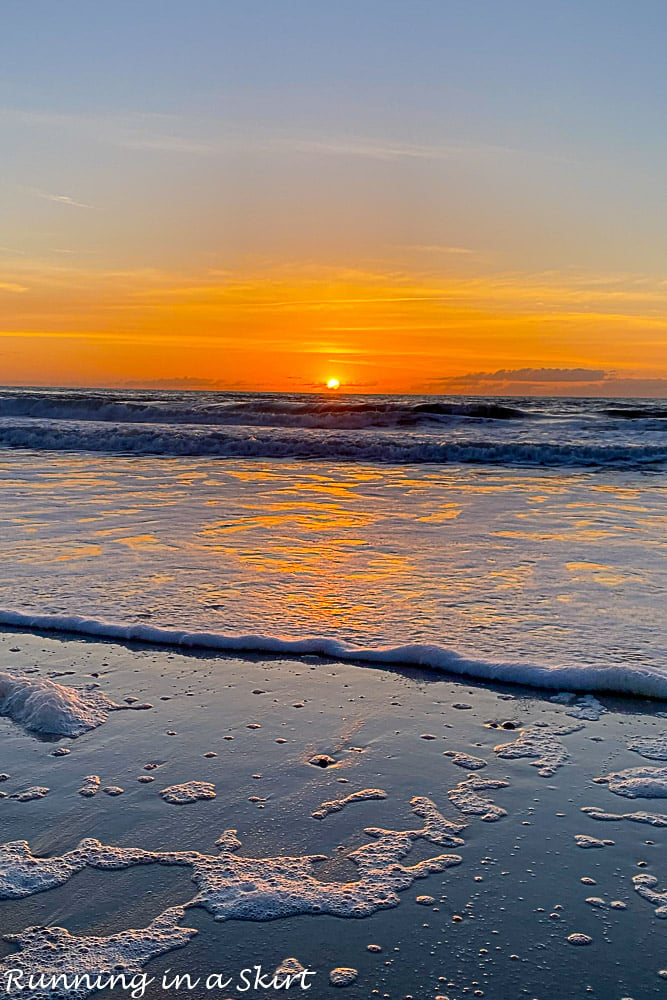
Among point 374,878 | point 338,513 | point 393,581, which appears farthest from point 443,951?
point 338,513

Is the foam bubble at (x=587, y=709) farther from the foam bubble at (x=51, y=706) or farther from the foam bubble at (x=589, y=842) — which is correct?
the foam bubble at (x=51, y=706)

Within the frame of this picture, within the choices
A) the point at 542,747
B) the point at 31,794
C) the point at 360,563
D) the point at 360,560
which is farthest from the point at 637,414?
the point at 31,794

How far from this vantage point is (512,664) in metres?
4.54

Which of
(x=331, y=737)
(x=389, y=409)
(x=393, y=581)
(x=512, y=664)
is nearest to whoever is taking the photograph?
(x=331, y=737)

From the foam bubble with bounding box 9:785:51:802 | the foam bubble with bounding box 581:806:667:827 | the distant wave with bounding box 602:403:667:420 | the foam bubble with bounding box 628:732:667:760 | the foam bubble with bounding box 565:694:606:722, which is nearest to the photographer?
the foam bubble with bounding box 581:806:667:827

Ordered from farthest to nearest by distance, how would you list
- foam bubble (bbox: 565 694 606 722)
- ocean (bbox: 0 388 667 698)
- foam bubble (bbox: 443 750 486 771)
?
1. ocean (bbox: 0 388 667 698)
2. foam bubble (bbox: 565 694 606 722)
3. foam bubble (bbox: 443 750 486 771)

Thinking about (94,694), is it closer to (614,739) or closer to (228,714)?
(228,714)

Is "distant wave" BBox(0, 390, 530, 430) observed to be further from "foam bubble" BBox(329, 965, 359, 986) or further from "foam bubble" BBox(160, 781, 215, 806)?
"foam bubble" BBox(329, 965, 359, 986)

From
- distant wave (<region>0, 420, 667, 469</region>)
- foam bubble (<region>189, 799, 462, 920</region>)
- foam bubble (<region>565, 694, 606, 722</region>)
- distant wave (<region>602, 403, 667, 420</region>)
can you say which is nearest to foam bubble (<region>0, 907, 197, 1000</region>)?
foam bubble (<region>189, 799, 462, 920</region>)

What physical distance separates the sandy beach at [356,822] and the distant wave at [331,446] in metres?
15.3

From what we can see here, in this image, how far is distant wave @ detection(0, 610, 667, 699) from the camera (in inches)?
170

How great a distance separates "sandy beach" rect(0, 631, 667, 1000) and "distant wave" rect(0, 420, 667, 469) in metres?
15.3

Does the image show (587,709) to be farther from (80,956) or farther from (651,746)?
(80,956)

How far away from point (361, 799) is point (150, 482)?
A: 1102 cm
